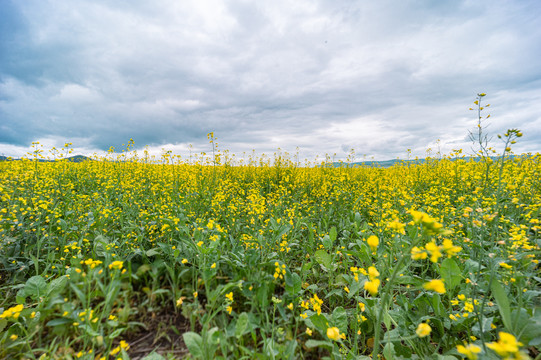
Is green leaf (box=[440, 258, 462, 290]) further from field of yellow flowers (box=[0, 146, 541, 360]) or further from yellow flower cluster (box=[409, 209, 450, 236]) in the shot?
yellow flower cluster (box=[409, 209, 450, 236])

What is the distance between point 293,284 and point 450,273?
1195mm

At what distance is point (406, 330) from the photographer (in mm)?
1587

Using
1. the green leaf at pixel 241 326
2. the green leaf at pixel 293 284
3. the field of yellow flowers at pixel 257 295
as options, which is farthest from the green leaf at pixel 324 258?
the green leaf at pixel 241 326

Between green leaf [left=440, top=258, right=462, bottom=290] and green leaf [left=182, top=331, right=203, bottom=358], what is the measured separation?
Answer: 5.92 feet

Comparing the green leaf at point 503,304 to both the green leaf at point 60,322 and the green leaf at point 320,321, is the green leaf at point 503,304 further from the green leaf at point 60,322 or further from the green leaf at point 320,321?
the green leaf at point 60,322

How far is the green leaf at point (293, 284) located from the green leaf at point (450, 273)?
3.62ft

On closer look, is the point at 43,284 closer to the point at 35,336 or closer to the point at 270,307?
the point at 35,336

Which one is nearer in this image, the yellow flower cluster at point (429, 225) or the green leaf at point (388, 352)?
the yellow flower cluster at point (429, 225)

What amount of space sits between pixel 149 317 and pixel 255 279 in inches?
36.9

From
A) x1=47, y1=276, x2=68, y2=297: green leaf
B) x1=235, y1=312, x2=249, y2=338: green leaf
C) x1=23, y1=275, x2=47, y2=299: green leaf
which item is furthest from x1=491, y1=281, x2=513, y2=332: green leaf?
x1=23, y1=275, x2=47, y2=299: green leaf

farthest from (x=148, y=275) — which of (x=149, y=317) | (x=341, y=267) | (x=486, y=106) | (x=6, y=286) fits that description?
(x=486, y=106)

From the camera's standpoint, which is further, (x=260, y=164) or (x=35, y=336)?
(x=260, y=164)

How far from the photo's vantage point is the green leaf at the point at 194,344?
1.41 metres

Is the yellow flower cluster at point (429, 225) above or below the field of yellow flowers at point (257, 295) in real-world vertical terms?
above
